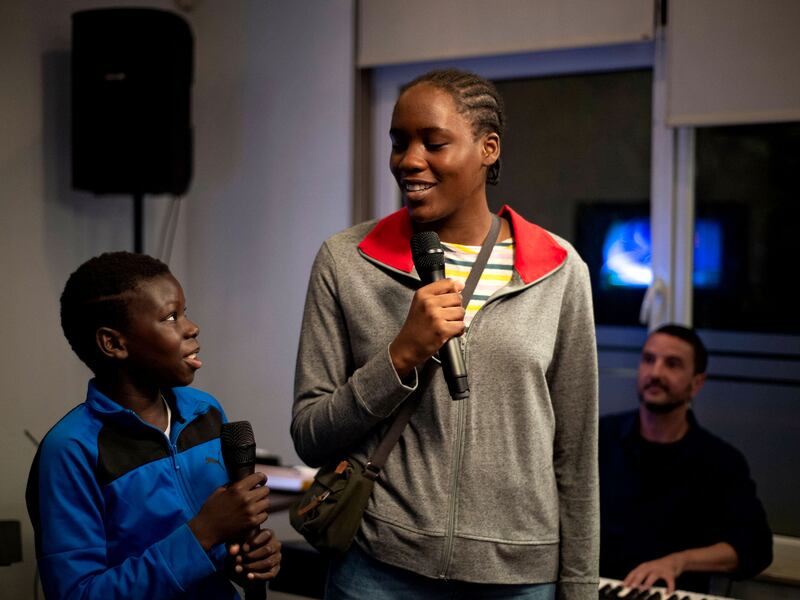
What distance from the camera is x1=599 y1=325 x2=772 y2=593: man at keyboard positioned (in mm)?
2643

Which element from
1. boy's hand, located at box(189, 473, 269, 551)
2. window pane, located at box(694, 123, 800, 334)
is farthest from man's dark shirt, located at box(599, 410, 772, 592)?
boy's hand, located at box(189, 473, 269, 551)

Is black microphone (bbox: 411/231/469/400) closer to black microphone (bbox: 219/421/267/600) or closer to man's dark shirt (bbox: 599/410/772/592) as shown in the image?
black microphone (bbox: 219/421/267/600)

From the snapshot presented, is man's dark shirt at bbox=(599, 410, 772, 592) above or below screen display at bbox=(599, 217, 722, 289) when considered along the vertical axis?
below

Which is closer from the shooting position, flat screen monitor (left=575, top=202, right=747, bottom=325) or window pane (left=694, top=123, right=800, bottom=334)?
window pane (left=694, top=123, right=800, bottom=334)

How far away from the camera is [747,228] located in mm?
3373

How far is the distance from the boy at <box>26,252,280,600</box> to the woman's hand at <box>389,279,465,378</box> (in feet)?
0.90

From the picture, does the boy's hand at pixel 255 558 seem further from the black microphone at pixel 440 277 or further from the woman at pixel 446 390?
the black microphone at pixel 440 277

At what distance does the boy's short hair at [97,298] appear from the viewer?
55.6 inches

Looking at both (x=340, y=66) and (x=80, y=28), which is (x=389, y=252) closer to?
(x=80, y=28)

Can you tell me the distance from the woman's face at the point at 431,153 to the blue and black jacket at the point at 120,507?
532 mm

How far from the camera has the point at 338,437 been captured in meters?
1.42

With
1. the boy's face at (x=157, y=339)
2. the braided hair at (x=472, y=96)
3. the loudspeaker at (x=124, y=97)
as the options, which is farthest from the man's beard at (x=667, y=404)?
the loudspeaker at (x=124, y=97)

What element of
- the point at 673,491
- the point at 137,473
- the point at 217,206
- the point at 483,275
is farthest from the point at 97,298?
the point at 217,206

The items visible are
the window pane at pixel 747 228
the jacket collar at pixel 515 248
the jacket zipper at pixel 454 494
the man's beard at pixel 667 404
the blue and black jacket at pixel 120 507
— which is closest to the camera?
the blue and black jacket at pixel 120 507
